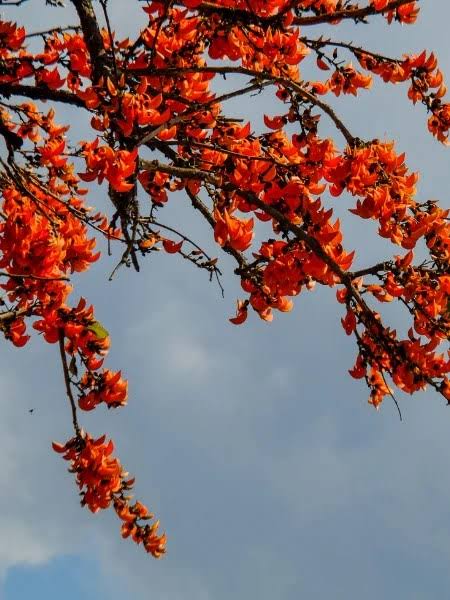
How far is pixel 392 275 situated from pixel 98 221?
2.04 m

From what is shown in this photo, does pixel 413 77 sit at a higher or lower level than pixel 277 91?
lower

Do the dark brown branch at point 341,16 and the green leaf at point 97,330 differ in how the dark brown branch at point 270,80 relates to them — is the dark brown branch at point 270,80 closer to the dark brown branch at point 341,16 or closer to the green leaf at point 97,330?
the dark brown branch at point 341,16

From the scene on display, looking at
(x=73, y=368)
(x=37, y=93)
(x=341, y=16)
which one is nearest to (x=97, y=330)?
(x=73, y=368)

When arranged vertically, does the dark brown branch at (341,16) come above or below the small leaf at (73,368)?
above

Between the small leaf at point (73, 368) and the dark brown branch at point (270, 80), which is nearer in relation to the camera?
the dark brown branch at point (270, 80)

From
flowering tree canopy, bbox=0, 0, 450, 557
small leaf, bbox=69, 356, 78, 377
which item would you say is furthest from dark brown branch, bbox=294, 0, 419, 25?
small leaf, bbox=69, 356, 78, 377

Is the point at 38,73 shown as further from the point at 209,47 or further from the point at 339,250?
the point at 339,250

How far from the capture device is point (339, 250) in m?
3.86

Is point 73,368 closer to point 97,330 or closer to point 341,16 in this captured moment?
point 97,330

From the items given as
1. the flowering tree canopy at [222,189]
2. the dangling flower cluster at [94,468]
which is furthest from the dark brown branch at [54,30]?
the dangling flower cluster at [94,468]

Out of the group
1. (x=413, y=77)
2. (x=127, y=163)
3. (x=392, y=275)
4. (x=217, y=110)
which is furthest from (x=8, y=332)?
(x=413, y=77)

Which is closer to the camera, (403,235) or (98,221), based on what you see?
(403,235)

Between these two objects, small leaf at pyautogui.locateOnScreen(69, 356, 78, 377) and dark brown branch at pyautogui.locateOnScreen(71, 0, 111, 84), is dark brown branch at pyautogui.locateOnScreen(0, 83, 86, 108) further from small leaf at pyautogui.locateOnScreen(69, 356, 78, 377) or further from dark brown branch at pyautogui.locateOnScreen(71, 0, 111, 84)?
small leaf at pyautogui.locateOnScreen(69, 356, 78, 377)

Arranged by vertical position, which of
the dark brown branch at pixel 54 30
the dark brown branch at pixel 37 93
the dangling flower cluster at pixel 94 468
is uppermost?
the dark brown branch at pixel 54 30
